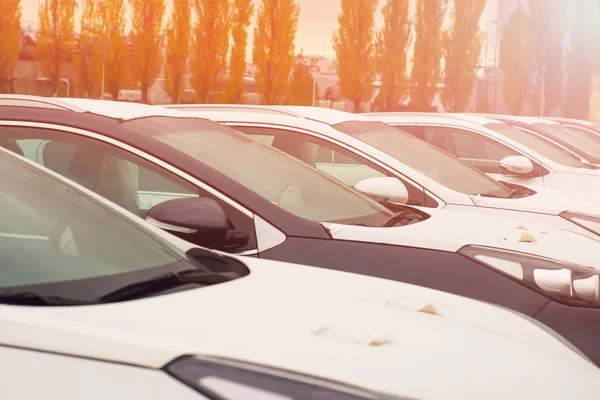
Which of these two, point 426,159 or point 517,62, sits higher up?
point 517,62

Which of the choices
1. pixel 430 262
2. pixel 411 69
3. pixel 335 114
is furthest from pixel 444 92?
pixel 430 262

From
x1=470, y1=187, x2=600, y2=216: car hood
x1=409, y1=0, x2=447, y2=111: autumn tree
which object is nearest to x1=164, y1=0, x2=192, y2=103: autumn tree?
x1=409, y1=0, x2=447, y2=111: autumn tree

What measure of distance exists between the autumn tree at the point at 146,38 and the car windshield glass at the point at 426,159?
35.2 m

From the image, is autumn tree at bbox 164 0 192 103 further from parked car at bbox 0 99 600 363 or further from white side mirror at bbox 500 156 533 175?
parked car at bbox 0 99 600 363

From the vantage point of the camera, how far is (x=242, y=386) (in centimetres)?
187

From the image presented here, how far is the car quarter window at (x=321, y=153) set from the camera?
223 inches

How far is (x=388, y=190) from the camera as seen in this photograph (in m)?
5.28

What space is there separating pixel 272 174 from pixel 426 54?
4036 centimetres

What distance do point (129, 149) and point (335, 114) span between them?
3.07 m

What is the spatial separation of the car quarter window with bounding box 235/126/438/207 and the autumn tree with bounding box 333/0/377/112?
3672 cm

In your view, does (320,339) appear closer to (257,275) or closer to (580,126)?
(257,275)

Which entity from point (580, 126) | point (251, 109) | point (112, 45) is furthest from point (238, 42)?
point (251, 109)

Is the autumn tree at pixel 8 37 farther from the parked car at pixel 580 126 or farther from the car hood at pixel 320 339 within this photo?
the car hood at pixel 320 339

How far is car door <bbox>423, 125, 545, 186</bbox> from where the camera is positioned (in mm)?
8883
